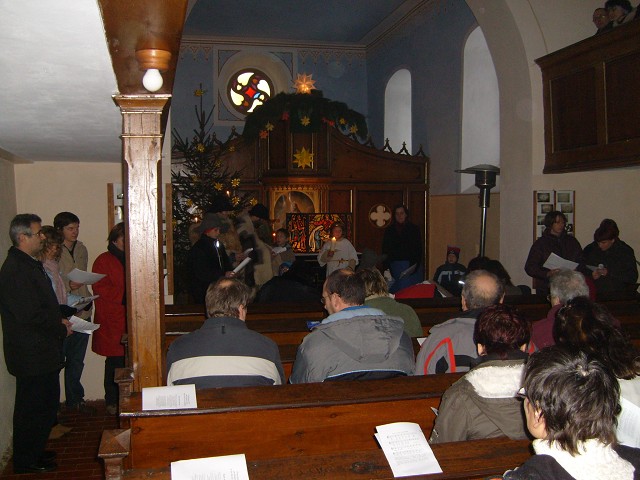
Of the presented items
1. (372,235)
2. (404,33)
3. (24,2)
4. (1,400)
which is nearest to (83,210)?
(1,400)

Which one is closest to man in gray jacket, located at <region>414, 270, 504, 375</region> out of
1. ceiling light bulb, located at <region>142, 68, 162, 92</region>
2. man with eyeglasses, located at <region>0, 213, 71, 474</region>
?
ceiling light bulb, located at <region>142, 68, 162, 92</region>

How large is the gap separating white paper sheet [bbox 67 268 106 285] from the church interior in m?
0.49

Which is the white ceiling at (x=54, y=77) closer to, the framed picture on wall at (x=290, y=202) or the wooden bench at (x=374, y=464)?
the wooden bench at (x=374, y=464)

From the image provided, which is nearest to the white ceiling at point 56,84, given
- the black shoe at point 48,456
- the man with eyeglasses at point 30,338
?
the man with eyeglasses at point 30,338

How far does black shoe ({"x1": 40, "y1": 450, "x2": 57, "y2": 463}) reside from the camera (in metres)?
4.40

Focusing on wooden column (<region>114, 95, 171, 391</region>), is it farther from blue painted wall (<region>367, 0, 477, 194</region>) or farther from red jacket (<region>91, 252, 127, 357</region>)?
blue painted wall (<region>367, 0, 477, 194</region>)


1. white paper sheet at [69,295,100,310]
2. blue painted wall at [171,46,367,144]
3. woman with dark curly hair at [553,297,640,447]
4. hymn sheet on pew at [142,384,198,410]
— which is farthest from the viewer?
blue painted wall at [171,46,367,144]

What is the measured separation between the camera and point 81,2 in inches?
70.2

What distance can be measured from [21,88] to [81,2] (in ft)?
3.44

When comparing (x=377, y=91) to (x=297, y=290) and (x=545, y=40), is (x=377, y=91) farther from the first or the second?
(x=297, y=290)

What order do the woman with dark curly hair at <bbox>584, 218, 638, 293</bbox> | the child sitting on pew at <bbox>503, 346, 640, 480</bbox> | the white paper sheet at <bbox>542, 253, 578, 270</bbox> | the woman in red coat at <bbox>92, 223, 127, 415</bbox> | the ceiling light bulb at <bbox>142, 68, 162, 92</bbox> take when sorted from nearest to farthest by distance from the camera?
the child sitting on pew at <bbox>503, 346, 640, 480</bbox>
the ceiling light bulb at <bbox>142, 68, 162, 92</bbox>
the woman in red coat at <bbox>92, 223, 127, 415</bbox>
the white paper sheet at <bbox>542, 253, 578, 270</bbox>
the woman with dark curly hair at <bbox>584, 218, 638, 293</bbox>

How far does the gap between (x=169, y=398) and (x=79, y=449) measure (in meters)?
2.54

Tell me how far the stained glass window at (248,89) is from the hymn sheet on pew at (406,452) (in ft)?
45.9

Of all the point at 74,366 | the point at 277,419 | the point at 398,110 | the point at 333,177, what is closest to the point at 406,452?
the point at 277,419
